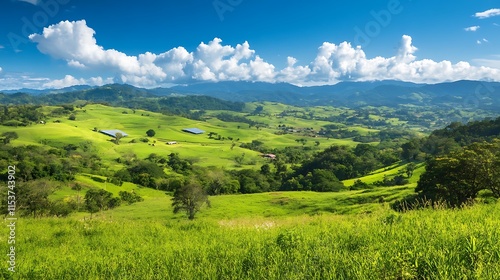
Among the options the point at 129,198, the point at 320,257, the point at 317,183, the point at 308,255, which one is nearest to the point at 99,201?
the point at 129,198

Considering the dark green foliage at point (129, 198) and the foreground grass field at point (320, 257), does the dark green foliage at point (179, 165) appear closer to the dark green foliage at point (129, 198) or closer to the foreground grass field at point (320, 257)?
the dark green foliage at point (129, 198)

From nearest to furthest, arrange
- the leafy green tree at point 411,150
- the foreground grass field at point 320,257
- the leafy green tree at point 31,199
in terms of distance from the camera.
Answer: the foreground grass field at point 320,257 < the leafy green tree at point 31,199 < the leafy green tree at point 411,150

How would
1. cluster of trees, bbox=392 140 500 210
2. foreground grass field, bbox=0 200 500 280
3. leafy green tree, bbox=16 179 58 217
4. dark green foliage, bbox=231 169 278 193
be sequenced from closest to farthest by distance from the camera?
foreground grass field, bbox=0 200 500 280, cluster of trees, bbox=392 140 500 210, leafy green tree, bbox=16 179 58 217, dark green foliage, bbox=231 169 278 193

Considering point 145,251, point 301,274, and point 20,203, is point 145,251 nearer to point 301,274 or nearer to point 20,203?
point 301,274

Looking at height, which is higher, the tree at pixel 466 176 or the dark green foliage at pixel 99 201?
the tree at pixel 466 176

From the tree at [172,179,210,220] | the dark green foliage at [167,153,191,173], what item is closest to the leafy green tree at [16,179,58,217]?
the tree at [172,179,210,220]

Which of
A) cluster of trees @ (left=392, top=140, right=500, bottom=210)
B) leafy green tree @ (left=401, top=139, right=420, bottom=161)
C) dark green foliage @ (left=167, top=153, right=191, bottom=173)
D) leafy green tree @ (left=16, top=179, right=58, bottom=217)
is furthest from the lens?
dark green foliage @ (left=167, top=153, right=191, bottom=173)

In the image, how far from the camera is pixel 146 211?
8762cm

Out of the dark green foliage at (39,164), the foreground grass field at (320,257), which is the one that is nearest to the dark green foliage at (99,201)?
the dark green foliage at (39,164)

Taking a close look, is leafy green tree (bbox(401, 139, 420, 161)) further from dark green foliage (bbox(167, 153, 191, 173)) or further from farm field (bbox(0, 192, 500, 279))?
farm field (bbox(0, 192, 500, 279))

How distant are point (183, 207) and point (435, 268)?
75341 mm

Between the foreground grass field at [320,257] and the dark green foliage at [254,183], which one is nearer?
the foreground grass field at [320,257]

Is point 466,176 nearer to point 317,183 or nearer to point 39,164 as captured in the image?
point 317,183

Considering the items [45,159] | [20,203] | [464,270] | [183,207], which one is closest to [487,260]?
[464,270]
